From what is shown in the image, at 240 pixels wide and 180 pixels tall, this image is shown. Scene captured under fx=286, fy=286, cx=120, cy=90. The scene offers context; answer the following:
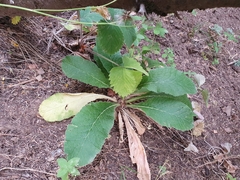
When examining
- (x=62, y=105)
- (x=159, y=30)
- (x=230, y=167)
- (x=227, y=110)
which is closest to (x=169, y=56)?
(x=159, y=30)

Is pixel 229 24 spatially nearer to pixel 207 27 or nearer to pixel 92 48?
pixel 207 27

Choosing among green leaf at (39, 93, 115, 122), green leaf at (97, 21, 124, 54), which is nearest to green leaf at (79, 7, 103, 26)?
green leaf at (97, 21, 124, 54)

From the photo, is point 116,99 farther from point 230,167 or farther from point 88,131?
point 230,167

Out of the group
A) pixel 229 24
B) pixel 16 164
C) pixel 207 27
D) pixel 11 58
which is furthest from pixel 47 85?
pixel 229 24

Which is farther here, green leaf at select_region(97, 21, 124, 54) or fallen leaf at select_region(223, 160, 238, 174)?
fallen leaf at select_region(223, 160, 238, 174)

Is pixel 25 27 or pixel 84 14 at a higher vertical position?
pixel 84 14

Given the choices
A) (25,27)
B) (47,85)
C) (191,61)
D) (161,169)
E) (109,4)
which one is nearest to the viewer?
(109,4)

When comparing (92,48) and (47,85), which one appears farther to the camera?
(92,48)

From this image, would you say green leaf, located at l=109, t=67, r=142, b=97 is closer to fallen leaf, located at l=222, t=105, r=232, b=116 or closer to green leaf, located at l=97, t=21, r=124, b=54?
green leaf, located at l=97, t=21, r=124, b=54
